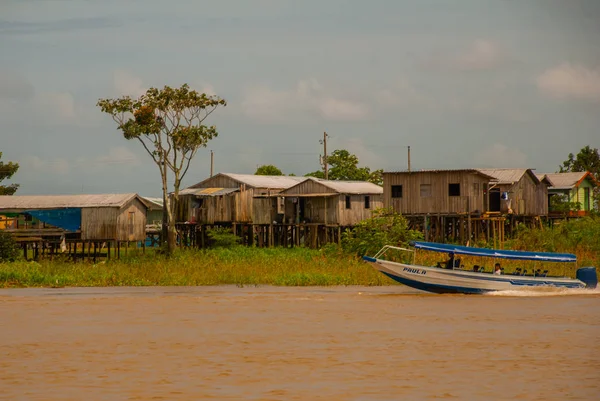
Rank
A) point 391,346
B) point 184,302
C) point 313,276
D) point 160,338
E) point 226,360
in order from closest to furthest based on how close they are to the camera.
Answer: point 226,360, point 391,346, point 160,338, point 184,302, point 313,276

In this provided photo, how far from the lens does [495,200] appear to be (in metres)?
58.9

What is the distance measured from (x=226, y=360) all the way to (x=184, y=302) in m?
11.7

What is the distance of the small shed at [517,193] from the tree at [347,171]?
2027 cm

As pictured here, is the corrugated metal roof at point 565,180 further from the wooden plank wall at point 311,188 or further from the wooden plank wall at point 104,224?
the wooden plank wall at point 104,224

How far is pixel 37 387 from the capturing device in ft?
48.1

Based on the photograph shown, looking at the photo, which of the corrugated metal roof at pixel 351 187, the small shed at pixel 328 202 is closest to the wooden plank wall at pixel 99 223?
the small shed at pixel 328 202

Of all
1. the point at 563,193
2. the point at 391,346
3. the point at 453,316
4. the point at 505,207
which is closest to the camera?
the point at 391,346

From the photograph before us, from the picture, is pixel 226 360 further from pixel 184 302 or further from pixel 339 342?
pixel 184 302

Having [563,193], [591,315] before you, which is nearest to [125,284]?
[591,315]

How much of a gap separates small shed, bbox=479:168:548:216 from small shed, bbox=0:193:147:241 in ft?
71.9

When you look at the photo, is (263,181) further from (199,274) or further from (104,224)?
(199,274)

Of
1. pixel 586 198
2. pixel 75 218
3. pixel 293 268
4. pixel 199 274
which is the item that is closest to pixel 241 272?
pixel 199 274

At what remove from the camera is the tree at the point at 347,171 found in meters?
81.8

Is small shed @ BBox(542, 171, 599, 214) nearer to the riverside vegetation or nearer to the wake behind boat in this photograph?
the riverside vegetation
